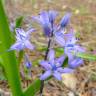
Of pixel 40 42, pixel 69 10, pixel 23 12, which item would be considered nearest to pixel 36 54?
pixel 40 42

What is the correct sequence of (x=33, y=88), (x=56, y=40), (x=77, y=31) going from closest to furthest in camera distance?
→ (x=56, y=40) → (x=33, y=88) → (x=77, y=31)

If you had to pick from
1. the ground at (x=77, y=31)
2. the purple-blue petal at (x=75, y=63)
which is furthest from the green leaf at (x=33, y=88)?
the ground at (x=77, y=31)

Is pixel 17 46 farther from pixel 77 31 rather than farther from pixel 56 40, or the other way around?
pixel 77 31

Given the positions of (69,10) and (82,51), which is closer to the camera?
(82,51)

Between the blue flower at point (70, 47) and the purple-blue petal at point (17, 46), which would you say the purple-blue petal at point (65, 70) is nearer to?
the blue flower at point (70, 47)

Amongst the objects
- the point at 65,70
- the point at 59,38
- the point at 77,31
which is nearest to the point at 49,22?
the point at 59,38

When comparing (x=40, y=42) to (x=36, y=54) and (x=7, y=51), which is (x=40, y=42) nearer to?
(x=36, y=54)
